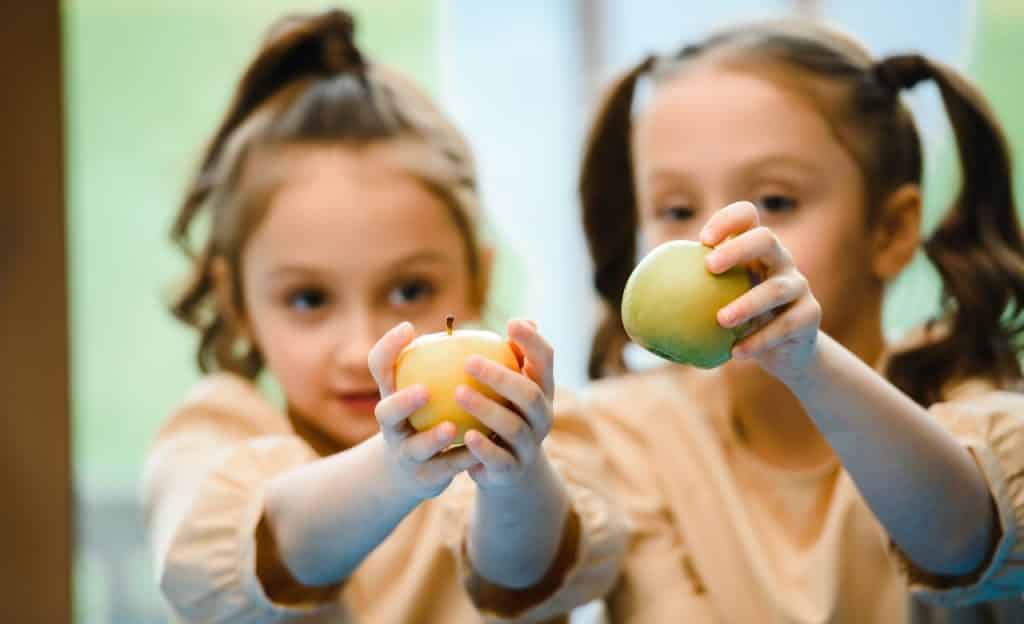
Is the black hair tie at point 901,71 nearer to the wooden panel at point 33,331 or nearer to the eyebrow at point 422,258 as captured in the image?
the eyebrow at point 422,258

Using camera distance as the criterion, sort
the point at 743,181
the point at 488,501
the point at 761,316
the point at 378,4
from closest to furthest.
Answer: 1. the point at 761,316
2. the point at 488,501
3. the point at 743,181
4. the point at 378,4

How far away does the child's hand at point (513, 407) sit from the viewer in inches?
21.8

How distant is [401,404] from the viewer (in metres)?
0.55

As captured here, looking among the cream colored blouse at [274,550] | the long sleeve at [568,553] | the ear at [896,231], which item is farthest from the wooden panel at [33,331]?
the ear at [896,231]

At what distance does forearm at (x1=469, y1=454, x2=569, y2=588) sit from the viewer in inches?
26.7

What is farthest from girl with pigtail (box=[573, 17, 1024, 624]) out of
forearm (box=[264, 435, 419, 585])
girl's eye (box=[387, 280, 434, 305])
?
forearm (box=[264, 435, 419, 585])

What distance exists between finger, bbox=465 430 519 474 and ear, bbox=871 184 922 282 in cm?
42

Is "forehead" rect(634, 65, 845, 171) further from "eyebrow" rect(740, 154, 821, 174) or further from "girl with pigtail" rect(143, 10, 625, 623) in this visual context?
"girl with pigtail" rect(143, 10, 625, 623)

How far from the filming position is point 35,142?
89 cm

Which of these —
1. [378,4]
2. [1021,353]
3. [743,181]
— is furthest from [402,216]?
[378,4]

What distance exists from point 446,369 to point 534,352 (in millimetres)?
48

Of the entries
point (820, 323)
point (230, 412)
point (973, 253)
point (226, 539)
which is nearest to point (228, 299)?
point (230, 412)

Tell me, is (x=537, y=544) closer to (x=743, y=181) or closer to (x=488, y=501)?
(x=488, y=501)

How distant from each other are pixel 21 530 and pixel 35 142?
0.31m
